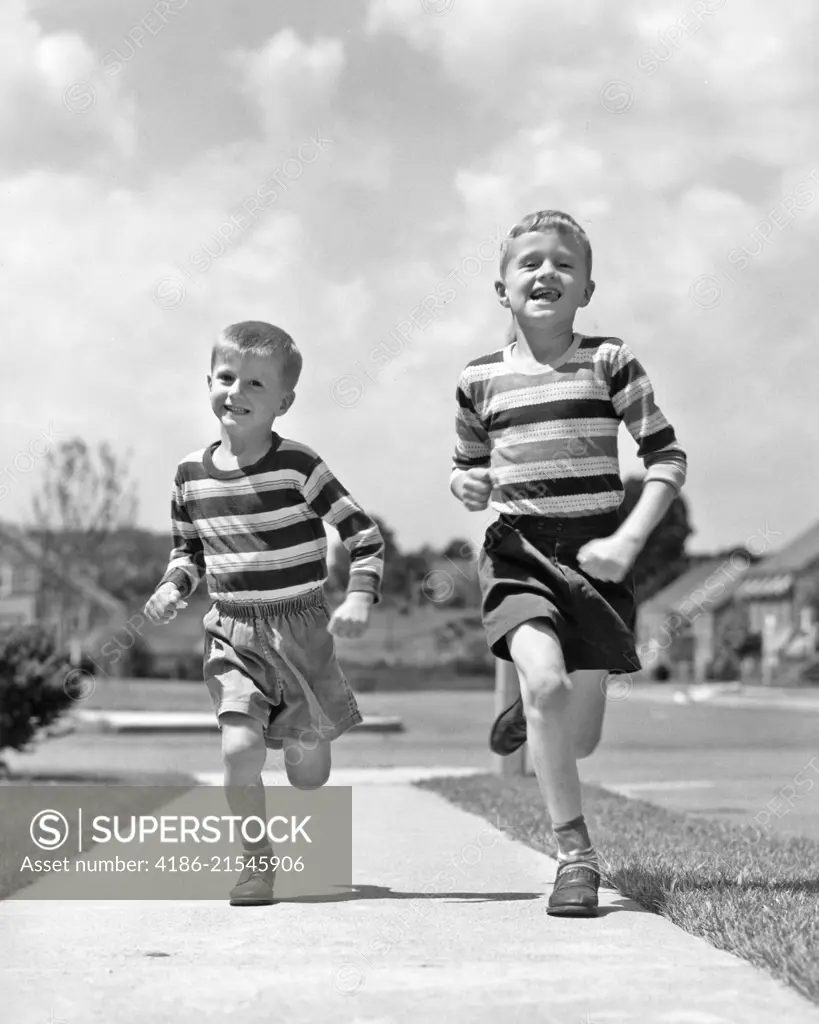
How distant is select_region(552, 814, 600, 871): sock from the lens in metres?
4.03

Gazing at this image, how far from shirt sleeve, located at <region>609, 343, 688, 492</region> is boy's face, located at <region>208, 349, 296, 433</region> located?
1027 millimetres

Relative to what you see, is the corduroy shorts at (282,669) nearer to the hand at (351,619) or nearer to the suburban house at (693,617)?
the hand at (351,619)

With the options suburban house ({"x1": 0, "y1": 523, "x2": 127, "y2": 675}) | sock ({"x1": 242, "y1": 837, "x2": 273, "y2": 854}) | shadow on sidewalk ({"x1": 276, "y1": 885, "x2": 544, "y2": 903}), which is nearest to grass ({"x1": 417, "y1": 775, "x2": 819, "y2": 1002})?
shadow on sidewalk ({"x1": 276, "y1": 885, "x2": 544, "y2": 903})

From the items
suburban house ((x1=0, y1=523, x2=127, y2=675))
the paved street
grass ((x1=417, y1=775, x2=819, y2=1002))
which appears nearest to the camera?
grass ((x1=417, y1=775, x2=819, y2=1002))

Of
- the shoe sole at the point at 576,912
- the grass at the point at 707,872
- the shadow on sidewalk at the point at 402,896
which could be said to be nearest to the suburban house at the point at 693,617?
the grass at the point at 707,872

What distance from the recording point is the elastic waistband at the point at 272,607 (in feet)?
14.6

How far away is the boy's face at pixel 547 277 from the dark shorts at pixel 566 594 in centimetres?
61

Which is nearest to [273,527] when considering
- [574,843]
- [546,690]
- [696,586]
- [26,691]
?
[546,690]

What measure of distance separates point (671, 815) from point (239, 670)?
14.2 feet

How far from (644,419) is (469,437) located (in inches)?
21.3

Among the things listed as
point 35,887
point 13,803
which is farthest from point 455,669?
point 35,887

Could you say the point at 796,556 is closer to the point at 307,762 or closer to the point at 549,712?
the point at 307,762

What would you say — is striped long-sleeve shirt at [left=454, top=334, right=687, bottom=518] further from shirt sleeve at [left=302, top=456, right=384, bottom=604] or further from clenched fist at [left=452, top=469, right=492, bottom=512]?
shirt sleeve at [left=302, top=456, right=384, bottom=604]

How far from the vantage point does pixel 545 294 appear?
4230 millimetres
